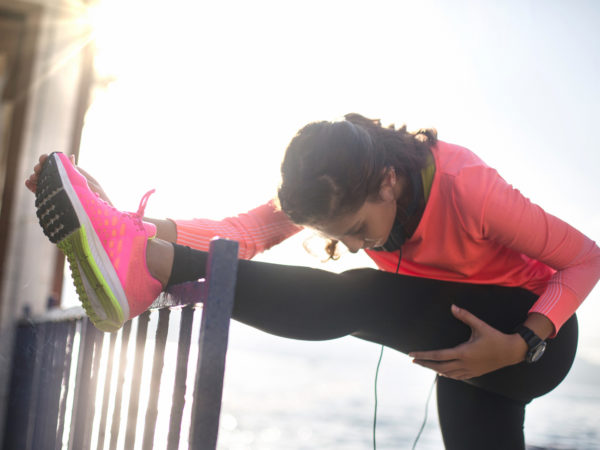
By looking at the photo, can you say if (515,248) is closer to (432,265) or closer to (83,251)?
(432,265)

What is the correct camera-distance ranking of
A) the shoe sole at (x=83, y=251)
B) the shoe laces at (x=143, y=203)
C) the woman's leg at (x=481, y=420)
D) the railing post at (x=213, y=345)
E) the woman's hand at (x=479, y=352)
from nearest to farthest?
the railing post at (x=213, y=345) → the shoe sole at (x=83, y=251) → the shoe laces at (x=143, y=203) → the woman's hand at (x=479, y=352) → the woman's leg at (x=481, y=420)

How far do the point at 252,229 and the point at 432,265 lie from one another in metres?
0.38

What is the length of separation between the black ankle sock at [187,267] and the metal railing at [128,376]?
0.03 metres

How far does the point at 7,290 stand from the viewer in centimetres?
242

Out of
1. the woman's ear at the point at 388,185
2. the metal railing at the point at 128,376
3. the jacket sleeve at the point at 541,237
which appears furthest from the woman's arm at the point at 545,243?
the metal railing at the point at 128,376

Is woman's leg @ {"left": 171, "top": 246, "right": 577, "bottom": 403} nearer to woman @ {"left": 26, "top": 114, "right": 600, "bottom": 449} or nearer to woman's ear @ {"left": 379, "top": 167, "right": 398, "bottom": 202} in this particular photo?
woman @ {"left": 26, "top": 114, "right": 600, "bottom": 449}

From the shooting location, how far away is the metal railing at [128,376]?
579 millimetres

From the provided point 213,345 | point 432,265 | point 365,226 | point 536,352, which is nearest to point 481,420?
point 536,352

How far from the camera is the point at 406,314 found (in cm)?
103

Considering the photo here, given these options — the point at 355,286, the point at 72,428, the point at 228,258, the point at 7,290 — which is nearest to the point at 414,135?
the point at 355,286

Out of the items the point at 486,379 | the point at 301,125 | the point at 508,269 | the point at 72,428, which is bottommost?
the point at 72,428

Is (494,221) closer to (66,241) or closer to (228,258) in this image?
(228,258)

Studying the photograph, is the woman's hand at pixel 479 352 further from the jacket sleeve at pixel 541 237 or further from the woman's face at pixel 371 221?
the woman's face at pixel 371 221

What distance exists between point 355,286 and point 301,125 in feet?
1.00
